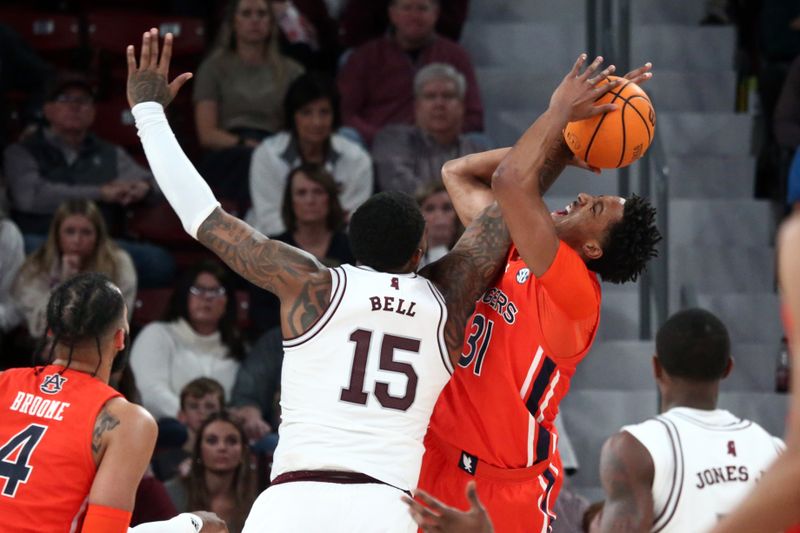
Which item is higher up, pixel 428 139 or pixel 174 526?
pixel 428 139

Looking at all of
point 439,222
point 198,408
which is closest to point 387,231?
point 198,408

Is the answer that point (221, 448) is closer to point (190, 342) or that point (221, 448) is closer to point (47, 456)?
point (190, 342)

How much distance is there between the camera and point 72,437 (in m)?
4.51

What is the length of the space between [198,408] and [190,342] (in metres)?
0.59

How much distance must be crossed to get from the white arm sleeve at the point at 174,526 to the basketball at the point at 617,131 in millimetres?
1878

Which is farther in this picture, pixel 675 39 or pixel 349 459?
pixel 675 39

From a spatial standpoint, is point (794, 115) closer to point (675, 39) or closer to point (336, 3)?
point (675, 39)

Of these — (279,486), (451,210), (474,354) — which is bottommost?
(279,486)

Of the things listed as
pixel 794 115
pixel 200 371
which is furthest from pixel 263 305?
pixel 794 115

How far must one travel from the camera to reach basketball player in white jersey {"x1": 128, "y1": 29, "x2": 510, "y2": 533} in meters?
4.51

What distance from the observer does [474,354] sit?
508 cm

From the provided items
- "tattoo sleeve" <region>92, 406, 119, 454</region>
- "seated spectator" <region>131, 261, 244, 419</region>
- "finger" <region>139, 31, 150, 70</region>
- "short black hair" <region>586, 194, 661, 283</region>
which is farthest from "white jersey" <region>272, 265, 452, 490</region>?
"seated spectator" <region>131, 261, 244, 419</region>

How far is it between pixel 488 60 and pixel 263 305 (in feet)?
9.76

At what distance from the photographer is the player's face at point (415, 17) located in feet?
32.1
